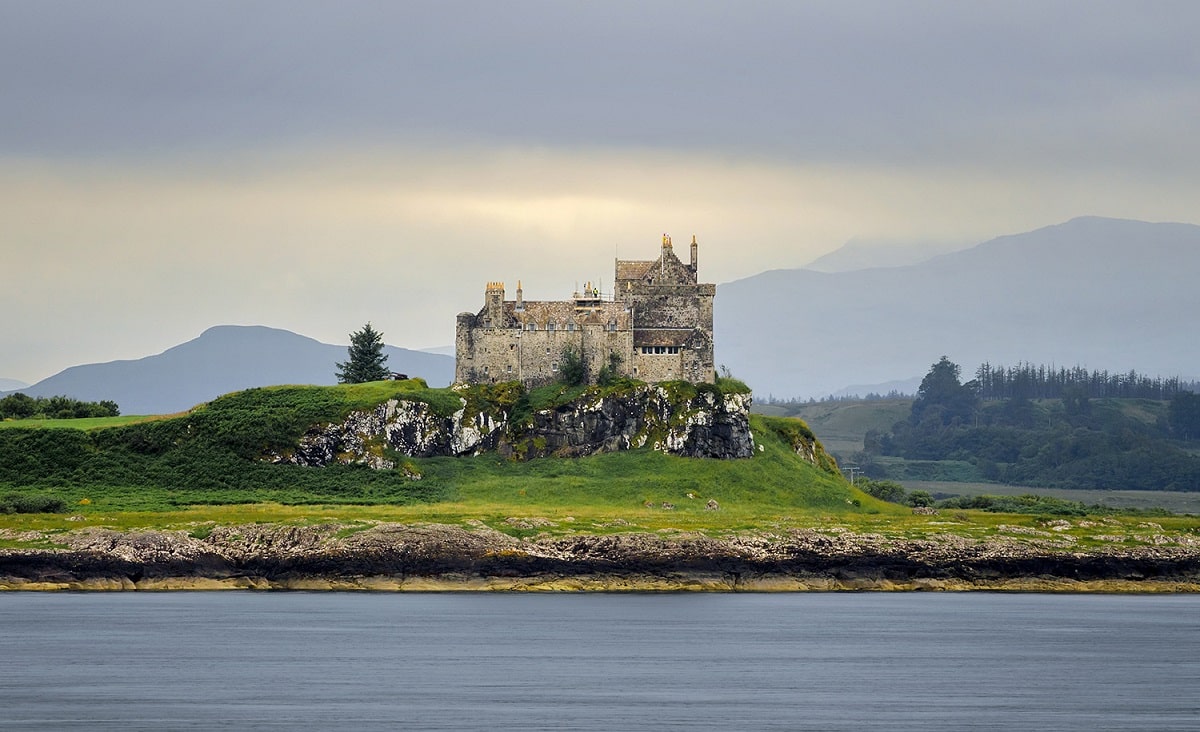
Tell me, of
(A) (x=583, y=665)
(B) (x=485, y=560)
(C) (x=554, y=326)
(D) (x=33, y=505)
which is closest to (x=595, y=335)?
(C) (x=554, y=326)

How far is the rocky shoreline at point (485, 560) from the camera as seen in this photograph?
113625mm

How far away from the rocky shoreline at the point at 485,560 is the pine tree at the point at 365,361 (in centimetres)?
4619

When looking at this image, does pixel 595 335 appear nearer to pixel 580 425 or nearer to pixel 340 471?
pixel 580 425

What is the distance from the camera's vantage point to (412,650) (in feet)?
278

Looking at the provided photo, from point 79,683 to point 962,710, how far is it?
33.9 meters

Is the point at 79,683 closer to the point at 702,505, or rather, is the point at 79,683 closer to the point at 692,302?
the point at 702,505

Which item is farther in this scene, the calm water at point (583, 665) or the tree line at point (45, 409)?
the tree line at point (45, 409)

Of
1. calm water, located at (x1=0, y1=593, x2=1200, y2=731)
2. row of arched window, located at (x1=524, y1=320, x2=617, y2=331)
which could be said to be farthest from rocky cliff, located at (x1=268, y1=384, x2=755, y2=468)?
calm water, located at (x1=0, y1=593, x2=1200, y2=731)

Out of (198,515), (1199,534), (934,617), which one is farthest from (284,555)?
(1199,534)

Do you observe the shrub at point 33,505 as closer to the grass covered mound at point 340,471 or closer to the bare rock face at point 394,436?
the grass covered mound at point 340,471

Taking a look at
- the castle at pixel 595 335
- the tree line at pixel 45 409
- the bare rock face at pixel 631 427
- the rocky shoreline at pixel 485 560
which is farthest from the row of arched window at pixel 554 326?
the tree line at pixel 45 409

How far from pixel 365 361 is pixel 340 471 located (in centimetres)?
2842

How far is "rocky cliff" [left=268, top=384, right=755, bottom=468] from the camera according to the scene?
463 feet

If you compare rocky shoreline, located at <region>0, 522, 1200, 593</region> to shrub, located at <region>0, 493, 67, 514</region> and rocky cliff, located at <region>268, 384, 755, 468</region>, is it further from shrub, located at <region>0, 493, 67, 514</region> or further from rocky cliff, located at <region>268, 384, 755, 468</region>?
rocky cliff, located at <region>268, 384, 755, 468</region>
